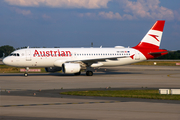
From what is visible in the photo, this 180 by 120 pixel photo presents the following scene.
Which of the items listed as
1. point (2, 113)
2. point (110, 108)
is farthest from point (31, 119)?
point (110, 108)

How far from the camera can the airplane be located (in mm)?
41906

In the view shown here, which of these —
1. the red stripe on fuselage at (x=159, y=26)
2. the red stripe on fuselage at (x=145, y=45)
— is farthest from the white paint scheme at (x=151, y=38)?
the red stripe on fuselage at (x=159, y=26)

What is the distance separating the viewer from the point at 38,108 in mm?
15477

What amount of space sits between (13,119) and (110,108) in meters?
5.52

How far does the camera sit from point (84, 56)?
44.5 m

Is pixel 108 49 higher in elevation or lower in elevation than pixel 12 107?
higher

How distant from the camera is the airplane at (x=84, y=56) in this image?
41.9m

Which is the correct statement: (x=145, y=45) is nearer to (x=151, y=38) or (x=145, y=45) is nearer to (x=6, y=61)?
(x=151, y=38)

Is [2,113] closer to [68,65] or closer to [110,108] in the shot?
[110,108]

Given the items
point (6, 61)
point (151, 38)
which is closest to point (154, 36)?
point (151, 38)

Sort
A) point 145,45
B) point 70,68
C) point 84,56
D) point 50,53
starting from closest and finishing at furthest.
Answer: point 70,68 → point 50,53 → point 84,56 → point 145,45

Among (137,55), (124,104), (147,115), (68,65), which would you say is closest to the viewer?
(147,115)

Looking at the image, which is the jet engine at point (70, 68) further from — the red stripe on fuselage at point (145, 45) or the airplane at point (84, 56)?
the red stripe on fuselage at point (145, 45)

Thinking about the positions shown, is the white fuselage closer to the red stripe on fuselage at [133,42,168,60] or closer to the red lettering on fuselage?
the red lettering on fuselage
